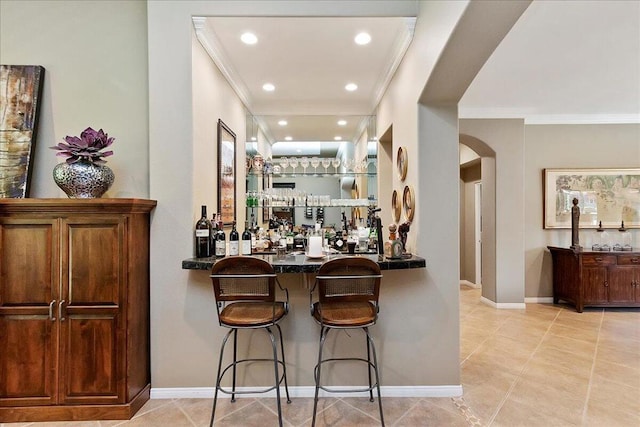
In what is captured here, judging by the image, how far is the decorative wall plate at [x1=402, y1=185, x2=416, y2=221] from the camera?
270cm

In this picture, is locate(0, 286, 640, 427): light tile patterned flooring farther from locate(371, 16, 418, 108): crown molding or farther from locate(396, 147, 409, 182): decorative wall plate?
locate(371, 16, 418, 108): crown molding

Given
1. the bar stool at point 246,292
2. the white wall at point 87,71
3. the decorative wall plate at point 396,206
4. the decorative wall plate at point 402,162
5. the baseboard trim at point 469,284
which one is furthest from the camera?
the baseboard trim at point 469,284

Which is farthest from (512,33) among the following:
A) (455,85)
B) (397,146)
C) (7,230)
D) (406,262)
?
(7,230)

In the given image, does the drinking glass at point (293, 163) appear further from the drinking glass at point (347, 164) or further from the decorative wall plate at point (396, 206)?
the decorative wall plate at point (396, 206)

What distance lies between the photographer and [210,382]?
98.6 inches

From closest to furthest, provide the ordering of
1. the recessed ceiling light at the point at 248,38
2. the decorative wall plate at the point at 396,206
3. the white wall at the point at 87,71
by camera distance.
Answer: the white wall at the point at 87,71 < the recessed ceiling light at the point at 248,38 < the decorative wall plate at the point at 396,206

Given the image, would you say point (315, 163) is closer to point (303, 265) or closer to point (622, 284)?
point (303, 265)

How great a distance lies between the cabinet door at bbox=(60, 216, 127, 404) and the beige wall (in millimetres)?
5561

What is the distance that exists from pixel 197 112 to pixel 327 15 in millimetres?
1269

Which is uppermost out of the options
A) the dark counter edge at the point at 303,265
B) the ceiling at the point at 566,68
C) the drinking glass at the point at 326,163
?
the ceiling at the point at 566,68

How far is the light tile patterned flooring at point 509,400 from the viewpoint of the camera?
87.8 inches

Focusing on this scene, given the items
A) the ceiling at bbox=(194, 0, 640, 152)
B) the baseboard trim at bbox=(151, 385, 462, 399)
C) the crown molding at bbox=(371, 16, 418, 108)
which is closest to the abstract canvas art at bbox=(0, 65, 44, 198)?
the ceiling at bbox=(194, 0, 640, 152)

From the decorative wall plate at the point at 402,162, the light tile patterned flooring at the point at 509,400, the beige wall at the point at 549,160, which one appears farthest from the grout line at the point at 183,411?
the beige wall at the point at 549,160

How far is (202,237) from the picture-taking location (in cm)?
250
